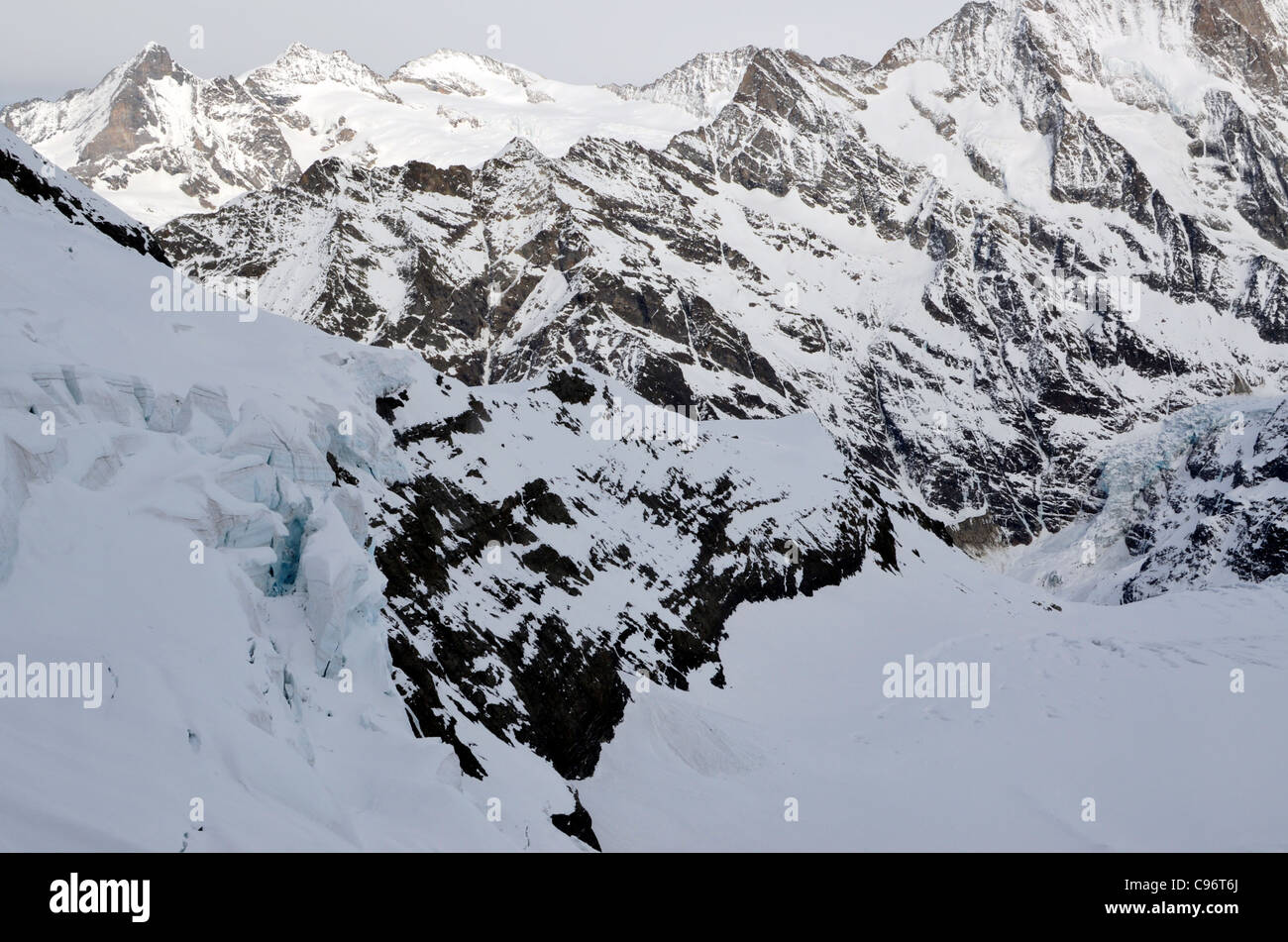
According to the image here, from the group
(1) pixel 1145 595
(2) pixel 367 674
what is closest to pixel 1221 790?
(2) pixel 367 674

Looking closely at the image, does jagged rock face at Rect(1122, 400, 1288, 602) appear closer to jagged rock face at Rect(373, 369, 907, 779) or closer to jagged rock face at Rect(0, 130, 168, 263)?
jagged rock face at Rect(373, 369, 907, 779)

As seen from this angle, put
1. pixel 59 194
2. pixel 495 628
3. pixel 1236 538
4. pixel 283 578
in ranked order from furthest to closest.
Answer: pixel 1236 538, pixel 59 194, pixel 495 628, pixel 283 578

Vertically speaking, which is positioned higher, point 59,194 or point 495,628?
point 59,194

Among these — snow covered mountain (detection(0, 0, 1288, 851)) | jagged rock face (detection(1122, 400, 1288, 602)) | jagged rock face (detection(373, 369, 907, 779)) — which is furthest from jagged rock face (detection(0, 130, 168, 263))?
jagged rock face (detection(1122, 400, 1288, 602))

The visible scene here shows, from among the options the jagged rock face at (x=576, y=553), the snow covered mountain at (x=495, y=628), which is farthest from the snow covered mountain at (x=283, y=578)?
the jagged rock face at (x=576, y=553)

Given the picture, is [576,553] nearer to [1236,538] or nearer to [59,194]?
[59,194]

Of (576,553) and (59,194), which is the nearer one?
(59,194)

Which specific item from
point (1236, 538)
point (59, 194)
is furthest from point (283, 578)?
point (1236, 538)

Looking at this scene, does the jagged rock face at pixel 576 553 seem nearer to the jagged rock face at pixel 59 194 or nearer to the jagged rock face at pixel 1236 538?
the jagged rock face at pixel 59 194

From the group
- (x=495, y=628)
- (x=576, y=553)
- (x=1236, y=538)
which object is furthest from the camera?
(x=1236, y=538)

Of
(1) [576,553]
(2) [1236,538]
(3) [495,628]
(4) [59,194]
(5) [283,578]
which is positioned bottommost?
(3) [495,628]
